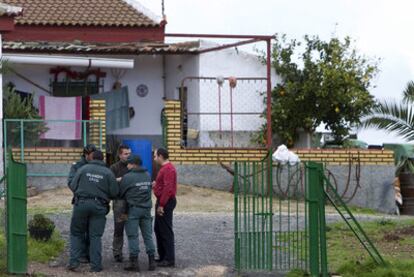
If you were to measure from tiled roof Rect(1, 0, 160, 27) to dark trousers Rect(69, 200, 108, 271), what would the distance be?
14.1 meters

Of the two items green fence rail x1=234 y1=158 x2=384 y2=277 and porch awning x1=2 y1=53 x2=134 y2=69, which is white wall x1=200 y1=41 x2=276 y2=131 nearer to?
porch awning x1=2 y1=53 x2=134 y2=69

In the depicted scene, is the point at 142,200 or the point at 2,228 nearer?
the point at 142,200

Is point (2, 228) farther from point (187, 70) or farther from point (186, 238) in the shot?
point (187, 70)

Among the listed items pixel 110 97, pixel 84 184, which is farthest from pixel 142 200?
pixel 110 97

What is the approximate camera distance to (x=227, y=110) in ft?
91.5

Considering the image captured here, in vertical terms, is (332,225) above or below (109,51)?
below

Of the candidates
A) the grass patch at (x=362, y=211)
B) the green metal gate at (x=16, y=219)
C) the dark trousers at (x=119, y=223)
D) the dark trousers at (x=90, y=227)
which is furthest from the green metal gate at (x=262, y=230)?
the grass patch at (x=362, y=211)

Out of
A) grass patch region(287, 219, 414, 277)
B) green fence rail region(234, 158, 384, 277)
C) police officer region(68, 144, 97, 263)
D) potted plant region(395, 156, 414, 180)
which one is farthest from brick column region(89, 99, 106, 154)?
green fence rail region(234, 158, 384, 277)

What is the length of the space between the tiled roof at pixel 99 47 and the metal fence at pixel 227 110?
90cm

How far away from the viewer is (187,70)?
28406mm

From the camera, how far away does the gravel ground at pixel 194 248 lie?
14.9 meters

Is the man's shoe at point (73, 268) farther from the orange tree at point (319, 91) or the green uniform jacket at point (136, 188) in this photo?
the orange tree at point (319, 91)

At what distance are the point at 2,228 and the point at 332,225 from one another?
582 cm

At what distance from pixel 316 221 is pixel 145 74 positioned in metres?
15.3
